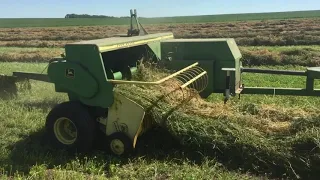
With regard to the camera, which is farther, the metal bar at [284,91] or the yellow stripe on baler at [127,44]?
the metal bar at [284,91]

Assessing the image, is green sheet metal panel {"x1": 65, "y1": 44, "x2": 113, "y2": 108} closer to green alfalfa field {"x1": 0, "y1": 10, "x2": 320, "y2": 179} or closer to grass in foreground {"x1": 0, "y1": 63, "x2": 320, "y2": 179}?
green alfalfa field {"x1": 0, "y1": 10, "x2": 320, "y2": 179}

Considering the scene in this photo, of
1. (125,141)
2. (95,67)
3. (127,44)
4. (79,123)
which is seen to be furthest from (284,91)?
(79,123)

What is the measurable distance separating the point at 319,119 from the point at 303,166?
2.14 ft

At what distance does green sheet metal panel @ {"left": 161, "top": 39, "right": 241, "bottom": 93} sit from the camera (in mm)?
6199

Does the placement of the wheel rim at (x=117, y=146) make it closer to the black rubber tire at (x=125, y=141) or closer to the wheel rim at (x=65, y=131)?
the black rubber tire at (x=125, y=141)

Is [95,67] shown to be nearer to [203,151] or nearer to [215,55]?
[203,151]

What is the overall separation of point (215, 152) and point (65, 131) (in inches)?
87.0

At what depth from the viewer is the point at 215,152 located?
4816 mm

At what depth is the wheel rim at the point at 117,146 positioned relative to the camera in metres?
5.06

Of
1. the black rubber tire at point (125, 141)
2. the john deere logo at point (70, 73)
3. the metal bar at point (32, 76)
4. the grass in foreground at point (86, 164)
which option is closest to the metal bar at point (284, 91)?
the grass in foreground at point (86, 164)

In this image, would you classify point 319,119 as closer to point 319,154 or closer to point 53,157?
point 319,154

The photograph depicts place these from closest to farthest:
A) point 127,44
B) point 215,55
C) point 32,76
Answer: point 127,44
point 215,55
point 32,76

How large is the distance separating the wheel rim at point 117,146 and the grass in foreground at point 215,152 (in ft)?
0.43

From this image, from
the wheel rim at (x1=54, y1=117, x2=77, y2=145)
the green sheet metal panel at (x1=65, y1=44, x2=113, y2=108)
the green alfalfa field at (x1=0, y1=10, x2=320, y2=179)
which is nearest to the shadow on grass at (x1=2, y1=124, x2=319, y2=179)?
the green alfalfa field at (x1=0, y1=10, x2=320, y2=179)
